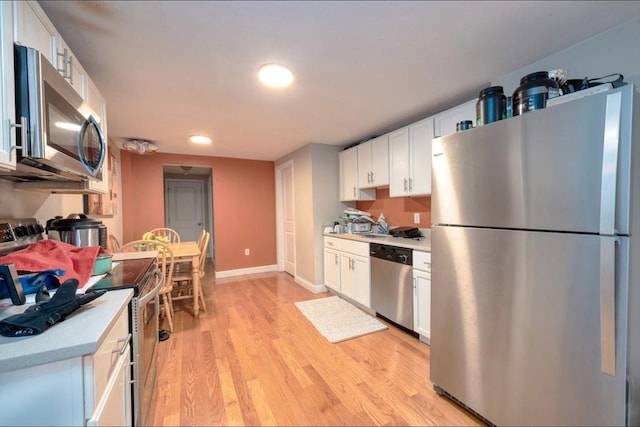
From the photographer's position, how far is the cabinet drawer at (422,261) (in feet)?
7.23

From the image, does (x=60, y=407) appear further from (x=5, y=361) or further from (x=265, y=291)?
(x=265, y=291)

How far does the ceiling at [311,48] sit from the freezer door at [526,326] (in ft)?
3.65

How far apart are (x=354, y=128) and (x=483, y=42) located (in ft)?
5.58

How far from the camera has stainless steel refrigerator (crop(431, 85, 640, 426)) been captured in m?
0.98

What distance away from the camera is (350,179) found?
12.1ft

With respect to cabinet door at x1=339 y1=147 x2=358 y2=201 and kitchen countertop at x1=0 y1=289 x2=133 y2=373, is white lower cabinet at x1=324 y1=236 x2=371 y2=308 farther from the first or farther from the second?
kitchen countertop at x1=0 y1=289 x2=133 y2=373

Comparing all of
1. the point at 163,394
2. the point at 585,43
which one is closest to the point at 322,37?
the point at 585,43

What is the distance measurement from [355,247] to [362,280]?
385 mm

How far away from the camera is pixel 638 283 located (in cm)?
102

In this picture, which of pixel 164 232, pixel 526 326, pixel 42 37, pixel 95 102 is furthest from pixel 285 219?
pixel 526 326

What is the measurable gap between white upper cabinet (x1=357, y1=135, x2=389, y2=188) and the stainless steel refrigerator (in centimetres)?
149

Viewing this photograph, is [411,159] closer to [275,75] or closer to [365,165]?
[365,165]

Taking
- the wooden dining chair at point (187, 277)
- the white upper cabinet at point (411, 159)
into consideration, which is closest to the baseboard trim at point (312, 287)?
the wooden dining chair at point (187, 277)

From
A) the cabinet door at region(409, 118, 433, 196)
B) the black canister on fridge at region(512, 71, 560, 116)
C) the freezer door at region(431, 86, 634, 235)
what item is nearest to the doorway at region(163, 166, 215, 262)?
A: the cabinet door at region(409, 118, 433, 196)
